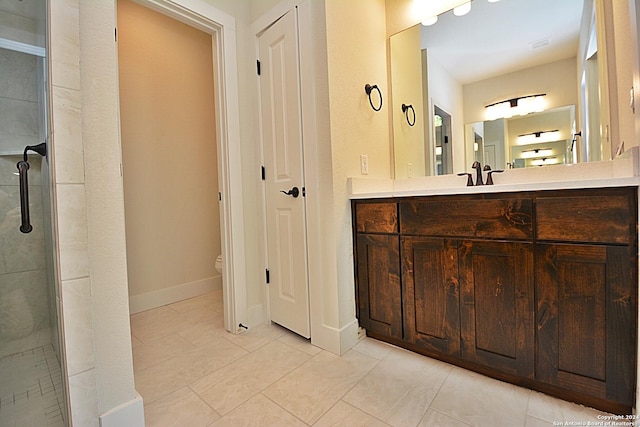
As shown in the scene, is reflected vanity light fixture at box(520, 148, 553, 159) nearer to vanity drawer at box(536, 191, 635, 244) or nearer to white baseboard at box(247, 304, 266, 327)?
vanity drawer at box(536, 191, 635, 244)

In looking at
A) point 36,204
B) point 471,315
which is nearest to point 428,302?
point 471,315

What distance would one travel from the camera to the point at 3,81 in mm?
1301

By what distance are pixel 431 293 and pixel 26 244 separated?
6.68 feet

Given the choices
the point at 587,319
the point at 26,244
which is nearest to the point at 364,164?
the point at 587,319

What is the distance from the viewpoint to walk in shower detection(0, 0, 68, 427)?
1125 millimetres

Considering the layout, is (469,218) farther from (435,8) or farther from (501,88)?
(435,8)

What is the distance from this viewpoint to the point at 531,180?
160 cm

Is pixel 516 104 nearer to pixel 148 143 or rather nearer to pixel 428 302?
pixel 428 302

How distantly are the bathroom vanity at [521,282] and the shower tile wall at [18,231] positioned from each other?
1.65 meters

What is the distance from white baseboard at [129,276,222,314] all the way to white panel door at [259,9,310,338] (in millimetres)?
1116

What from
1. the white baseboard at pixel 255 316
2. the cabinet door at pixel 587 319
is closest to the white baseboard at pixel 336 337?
the white baseboard at pixel 255 316

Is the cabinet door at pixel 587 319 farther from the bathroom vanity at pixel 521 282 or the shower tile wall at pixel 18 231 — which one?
the shower tile wall at pixel 18 231

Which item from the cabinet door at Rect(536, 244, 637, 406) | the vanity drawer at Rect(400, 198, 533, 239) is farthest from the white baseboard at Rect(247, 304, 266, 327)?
the cabinet door at Rect(536, 244, 637, 406)

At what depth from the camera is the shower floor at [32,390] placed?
1.11 meters
